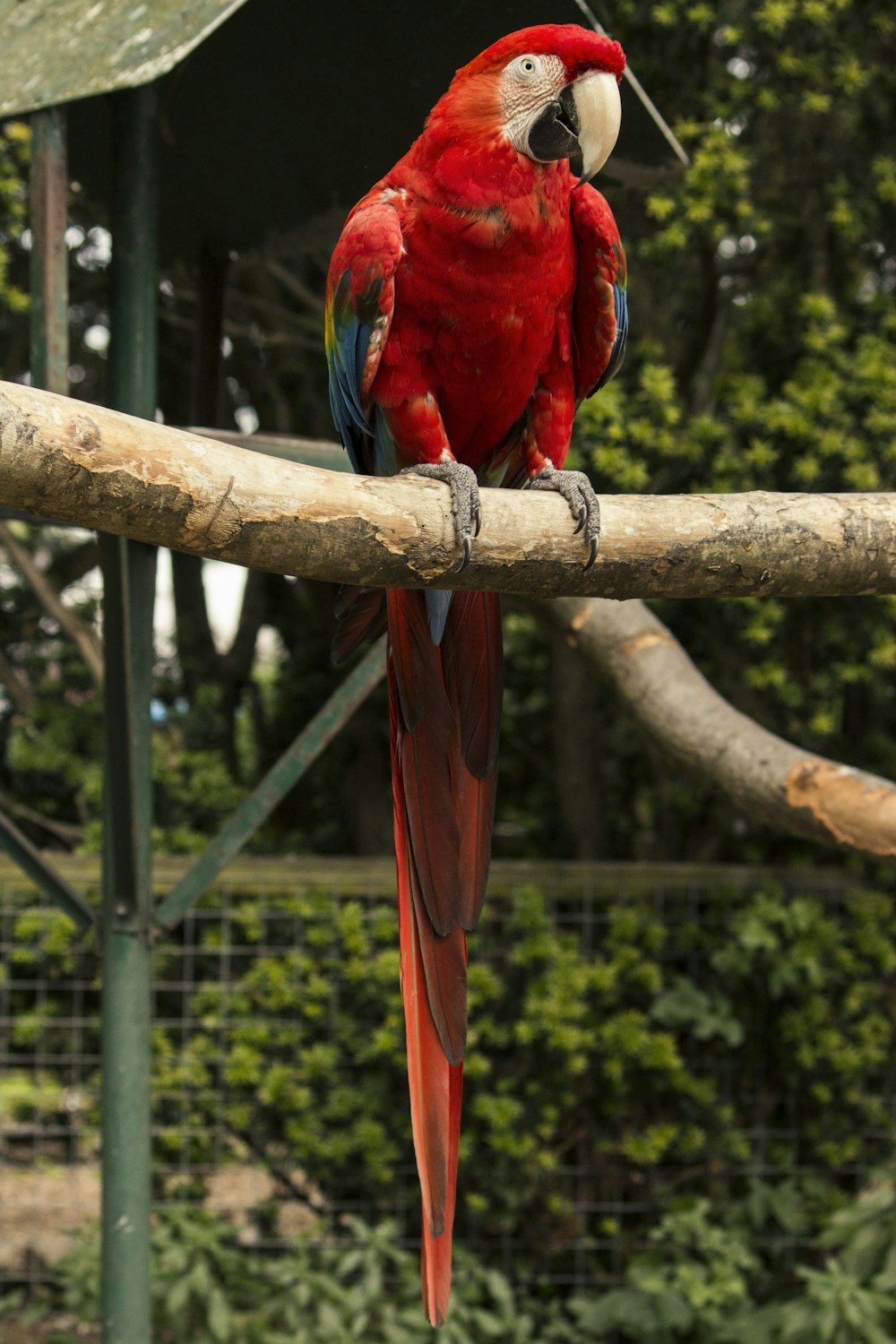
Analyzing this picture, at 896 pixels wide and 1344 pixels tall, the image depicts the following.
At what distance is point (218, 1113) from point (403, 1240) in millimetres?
593

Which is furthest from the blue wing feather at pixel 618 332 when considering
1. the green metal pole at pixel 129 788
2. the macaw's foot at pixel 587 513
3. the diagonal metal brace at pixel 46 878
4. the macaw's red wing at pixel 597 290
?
the diagonal metal brace at pixel 46 878

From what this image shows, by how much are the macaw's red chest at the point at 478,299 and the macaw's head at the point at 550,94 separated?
8 cm

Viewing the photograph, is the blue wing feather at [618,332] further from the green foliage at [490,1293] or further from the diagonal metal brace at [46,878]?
the green foliage at [490,1293]

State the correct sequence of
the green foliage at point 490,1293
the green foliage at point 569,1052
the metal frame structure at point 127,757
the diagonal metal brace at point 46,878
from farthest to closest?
the green foliage at point 569,1052
the green foliage at point 490,1293
the diagonal metal brace at point 46,878
the metal frame structure at point 127,757

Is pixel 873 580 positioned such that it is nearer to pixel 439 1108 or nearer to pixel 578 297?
pixel 578 297

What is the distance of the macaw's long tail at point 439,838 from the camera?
156cm

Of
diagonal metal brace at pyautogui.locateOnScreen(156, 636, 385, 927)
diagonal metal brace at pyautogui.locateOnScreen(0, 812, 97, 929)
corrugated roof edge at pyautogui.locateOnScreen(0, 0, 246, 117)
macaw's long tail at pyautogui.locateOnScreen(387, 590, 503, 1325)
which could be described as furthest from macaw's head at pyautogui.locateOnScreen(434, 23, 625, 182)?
diagonal metal brace at pyautogui.locateOnScreen(0, 812, 97, 929)

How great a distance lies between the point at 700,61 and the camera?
10.5ft

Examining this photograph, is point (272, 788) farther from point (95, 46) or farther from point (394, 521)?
point (95, 46)

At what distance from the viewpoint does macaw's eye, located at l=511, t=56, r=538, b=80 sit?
62.2 inches

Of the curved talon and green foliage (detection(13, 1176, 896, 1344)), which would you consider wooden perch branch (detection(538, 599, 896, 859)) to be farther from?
green foliage (detection(13, 1176, 896, 1344))

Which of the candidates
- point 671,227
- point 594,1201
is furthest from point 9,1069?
point 671,227

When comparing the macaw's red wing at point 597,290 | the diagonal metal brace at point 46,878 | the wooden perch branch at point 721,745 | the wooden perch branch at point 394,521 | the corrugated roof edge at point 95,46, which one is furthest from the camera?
the diagonal metal brace at point 46,878

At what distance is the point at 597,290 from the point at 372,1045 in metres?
2.05
